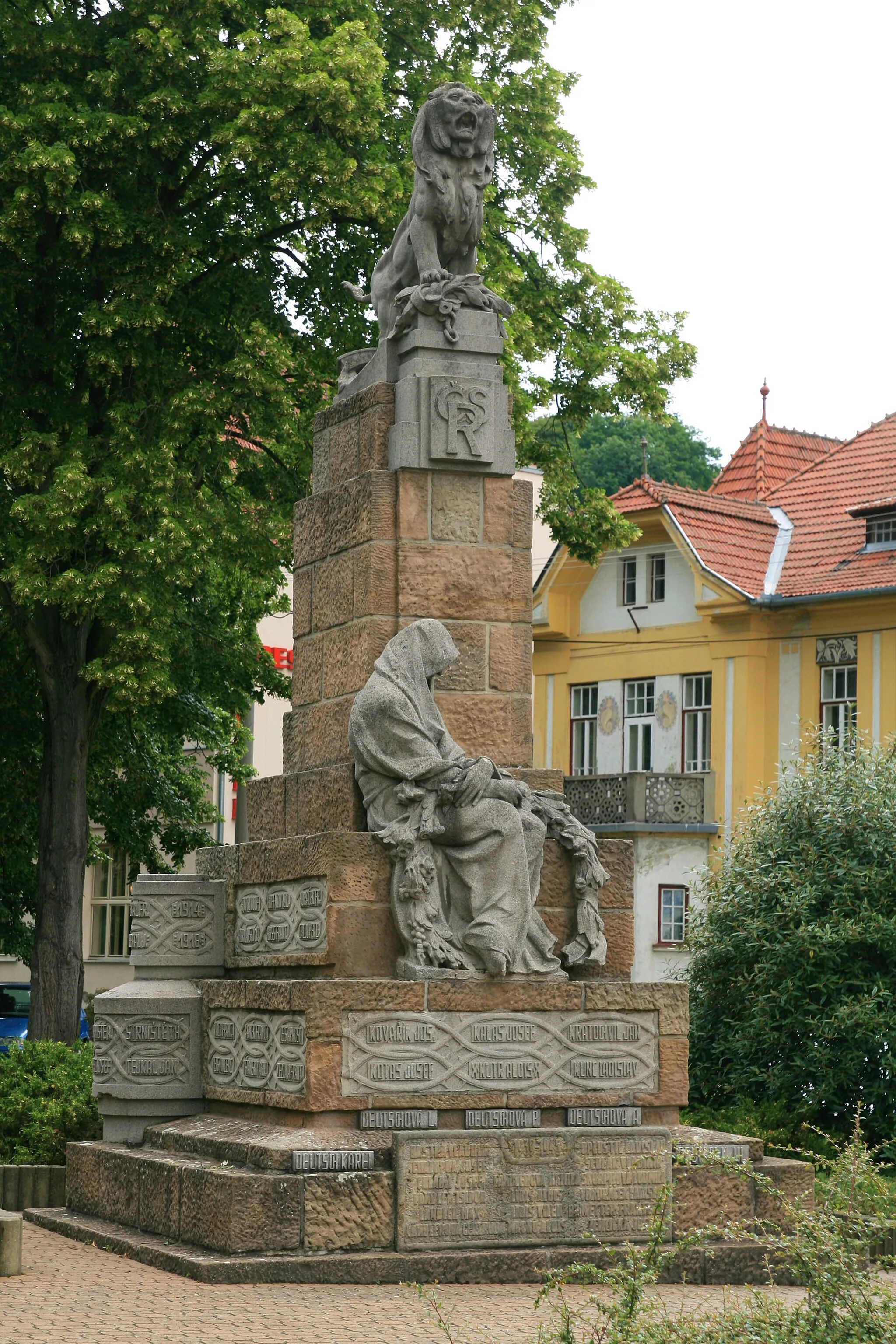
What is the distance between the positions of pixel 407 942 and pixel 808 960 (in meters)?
5.78

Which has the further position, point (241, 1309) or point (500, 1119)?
Result: point (500, 1119)

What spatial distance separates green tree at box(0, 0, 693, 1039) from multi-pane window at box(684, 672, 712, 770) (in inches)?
612

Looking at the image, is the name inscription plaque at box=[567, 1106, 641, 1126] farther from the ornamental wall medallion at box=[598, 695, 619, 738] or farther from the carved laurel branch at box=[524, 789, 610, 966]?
the ornamental wall medallion at box=[598, 695, 619, 738]

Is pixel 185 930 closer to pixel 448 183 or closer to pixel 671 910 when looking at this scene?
pixel 448 183

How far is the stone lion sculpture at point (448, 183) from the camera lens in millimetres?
12375

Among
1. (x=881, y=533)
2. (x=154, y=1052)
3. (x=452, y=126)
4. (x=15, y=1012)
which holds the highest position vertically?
(x=881, y=533)

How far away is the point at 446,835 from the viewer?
11.1m

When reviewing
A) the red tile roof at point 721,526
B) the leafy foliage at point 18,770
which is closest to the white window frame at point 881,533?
the red tile roof at point 721,526

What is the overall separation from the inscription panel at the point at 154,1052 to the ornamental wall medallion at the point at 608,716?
28834mm

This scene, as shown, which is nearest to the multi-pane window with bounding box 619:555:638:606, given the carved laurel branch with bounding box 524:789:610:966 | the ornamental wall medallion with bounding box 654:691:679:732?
the ornamental wall medallion with bounding box 654:691:679:732

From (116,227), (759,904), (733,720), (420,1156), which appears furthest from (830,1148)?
(733,720)

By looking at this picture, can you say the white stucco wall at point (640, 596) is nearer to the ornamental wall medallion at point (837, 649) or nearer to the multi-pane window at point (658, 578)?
the multi-pane window at point (658, 578)

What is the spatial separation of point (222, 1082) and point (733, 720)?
26991mm

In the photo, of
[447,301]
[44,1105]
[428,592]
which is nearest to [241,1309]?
[428,592]
